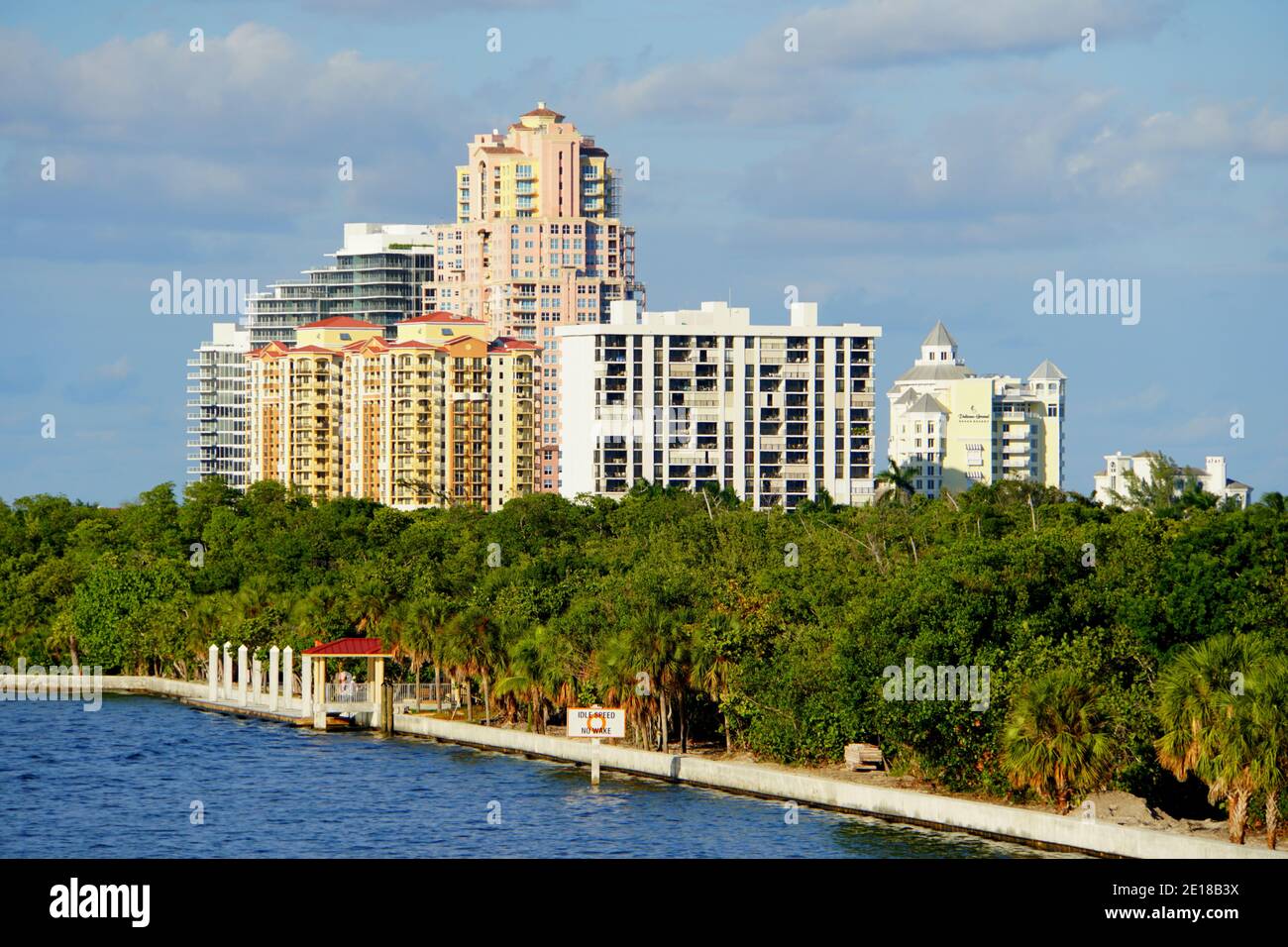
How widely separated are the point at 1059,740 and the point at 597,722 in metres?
15.5

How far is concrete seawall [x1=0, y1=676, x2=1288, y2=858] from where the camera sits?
42281mm

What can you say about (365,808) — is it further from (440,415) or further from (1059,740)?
(440,415)

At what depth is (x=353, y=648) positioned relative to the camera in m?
73.3

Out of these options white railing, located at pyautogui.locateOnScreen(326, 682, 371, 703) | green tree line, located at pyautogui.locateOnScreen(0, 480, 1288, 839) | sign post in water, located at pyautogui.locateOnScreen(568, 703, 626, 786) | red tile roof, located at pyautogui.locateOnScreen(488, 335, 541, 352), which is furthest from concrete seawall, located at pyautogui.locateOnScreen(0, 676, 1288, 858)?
red tile roof, located at pyautogui.locateOnScreen(488, 335, 541, 352)

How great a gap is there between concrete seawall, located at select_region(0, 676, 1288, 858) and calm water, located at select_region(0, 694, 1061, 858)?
0.51m

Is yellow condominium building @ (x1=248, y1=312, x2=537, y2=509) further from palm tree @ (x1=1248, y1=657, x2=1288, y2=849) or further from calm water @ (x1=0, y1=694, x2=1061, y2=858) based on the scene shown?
palm tree @ (x1=1248, y1=657, x2=1288, y2=849)

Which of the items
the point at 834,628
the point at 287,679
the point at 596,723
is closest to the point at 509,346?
the point at 287,679

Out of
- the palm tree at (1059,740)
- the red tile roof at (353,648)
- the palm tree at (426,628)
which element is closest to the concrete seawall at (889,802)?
the palm tree at (1059,740)

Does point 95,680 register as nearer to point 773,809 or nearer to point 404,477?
point 773,809

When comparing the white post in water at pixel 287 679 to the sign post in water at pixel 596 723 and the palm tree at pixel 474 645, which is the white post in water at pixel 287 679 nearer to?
the palm tree at pixel 474 645

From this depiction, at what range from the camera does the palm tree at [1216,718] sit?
1572 inches

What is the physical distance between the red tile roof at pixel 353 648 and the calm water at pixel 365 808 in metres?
2.91

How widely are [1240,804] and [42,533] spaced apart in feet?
284
